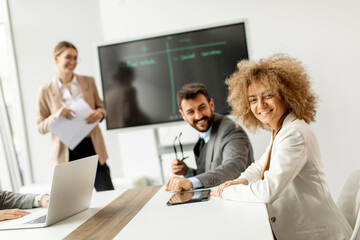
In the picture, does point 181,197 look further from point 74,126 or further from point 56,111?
point 56,111

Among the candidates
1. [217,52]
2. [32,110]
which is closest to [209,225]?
[217,52]

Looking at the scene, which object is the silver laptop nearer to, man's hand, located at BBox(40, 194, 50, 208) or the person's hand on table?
man's hand, located at BBox(40, 194, 50, 208)

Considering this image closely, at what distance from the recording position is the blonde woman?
2.80 meters

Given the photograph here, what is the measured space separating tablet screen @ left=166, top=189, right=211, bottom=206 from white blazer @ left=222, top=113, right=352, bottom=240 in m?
0.11

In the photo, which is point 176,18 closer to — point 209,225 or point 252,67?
point 252,67

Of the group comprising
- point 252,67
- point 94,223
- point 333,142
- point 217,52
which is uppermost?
point 217,52

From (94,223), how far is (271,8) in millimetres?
2908

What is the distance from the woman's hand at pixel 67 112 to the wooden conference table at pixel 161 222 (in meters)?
1.25

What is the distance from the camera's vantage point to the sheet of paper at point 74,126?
2758 mm

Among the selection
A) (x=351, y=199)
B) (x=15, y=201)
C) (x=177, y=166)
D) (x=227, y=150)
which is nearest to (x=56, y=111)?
(x=15, y=201)

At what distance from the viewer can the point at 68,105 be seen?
115 inches

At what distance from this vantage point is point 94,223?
4.47ft

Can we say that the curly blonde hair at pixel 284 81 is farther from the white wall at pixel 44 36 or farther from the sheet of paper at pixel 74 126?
the white wall at pixel 44 36

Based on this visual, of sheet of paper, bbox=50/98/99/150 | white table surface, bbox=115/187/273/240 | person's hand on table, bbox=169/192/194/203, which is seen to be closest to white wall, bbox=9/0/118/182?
sheet of paper, bbox=50/98/99/150
